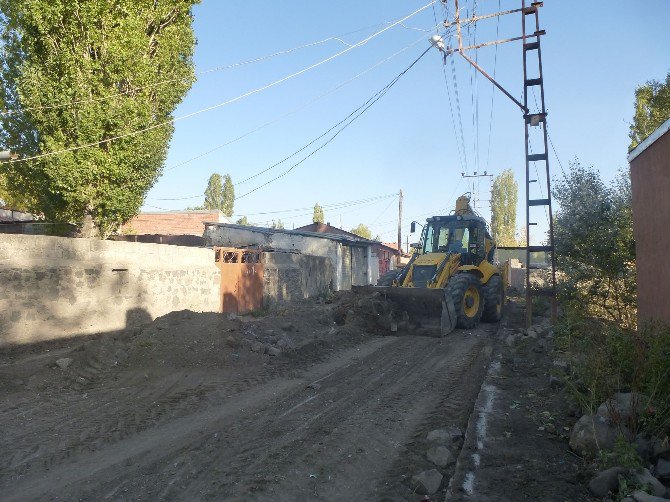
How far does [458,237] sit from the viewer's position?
1530 centimetres

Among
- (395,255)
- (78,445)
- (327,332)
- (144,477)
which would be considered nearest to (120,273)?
(327,332)

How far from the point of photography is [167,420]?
652 cm

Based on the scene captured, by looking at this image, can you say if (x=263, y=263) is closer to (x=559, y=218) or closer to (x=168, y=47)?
(x=168, y=47)

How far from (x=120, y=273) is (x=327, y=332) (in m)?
5.62

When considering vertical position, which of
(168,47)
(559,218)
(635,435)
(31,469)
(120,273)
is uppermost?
(168,47)

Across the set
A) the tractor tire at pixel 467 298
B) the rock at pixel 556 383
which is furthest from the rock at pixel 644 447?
the tractor tire at pixel 467 298

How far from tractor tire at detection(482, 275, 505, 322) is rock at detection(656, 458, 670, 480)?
1121cm

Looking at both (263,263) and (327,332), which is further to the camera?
(263,263)

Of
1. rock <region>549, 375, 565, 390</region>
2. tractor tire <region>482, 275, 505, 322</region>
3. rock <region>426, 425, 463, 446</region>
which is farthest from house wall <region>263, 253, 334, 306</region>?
rock <region>426, 425, 463, 446</region>

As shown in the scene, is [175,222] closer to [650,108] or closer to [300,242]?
[300,242]

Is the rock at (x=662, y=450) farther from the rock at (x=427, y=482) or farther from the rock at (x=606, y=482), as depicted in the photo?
the rock at (x=427, y=482)

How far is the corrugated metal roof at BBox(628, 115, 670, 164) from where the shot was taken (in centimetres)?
808

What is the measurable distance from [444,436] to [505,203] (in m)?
64.7

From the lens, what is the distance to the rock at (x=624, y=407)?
4.82m
